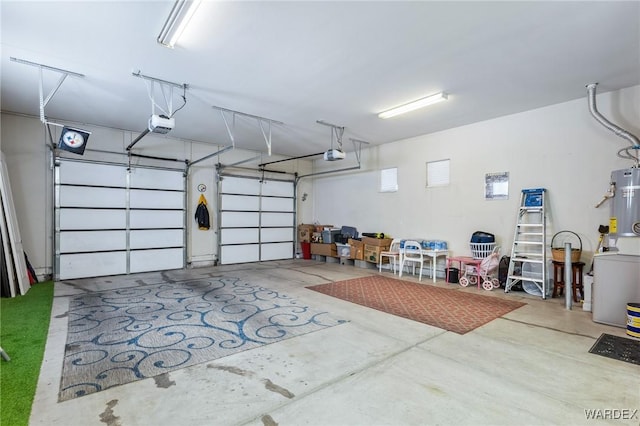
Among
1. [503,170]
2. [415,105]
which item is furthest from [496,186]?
[415,105]

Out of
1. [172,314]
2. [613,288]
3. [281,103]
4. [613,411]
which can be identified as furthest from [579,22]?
[172,314]

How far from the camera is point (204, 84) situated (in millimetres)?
4605

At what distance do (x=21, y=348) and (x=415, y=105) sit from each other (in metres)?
5.98

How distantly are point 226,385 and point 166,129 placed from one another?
361 cm

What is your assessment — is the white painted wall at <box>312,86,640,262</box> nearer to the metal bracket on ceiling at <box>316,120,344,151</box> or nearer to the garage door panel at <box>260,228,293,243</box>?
the metal bracket on ceiling at <box>316,120,344,151</box>

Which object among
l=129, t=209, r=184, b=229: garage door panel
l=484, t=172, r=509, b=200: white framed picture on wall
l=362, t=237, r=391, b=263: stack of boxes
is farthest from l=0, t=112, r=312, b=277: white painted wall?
l=484, t=172, r=509, b=200: white framed picture on wall

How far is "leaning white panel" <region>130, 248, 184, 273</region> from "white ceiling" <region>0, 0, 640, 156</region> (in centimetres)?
326

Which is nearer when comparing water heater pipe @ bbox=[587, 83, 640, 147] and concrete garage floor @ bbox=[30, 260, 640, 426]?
concrete garage floor @ bbox=[30, 260, 640, 426]

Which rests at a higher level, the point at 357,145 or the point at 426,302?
the point at 357,145

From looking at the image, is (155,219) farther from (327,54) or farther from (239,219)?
(327,54)

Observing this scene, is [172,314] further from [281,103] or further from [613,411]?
[613,411]

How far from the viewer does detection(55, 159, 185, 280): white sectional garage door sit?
255 inches

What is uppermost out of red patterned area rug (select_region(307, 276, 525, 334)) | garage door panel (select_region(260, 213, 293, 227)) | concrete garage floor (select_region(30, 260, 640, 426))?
garage door panel (select_region(260, 213, 293, 227))

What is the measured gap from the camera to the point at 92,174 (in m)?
6.78
